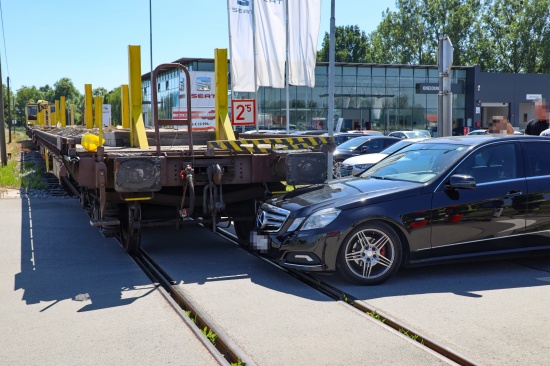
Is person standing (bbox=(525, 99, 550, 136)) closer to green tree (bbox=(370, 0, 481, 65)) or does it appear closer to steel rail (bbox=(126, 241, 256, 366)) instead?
steel rail (bbox=(126, 241, 256, 366))

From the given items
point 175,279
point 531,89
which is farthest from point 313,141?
point 531,89

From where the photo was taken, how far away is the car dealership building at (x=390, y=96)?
48.3 metres

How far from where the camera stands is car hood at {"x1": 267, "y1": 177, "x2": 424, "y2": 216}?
641cm

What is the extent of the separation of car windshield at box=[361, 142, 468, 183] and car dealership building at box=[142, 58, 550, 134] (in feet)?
122

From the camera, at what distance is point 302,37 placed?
65.8 ft

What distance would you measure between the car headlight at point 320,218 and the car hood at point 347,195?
61 mm

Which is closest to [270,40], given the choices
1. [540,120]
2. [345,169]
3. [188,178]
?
[345,169]

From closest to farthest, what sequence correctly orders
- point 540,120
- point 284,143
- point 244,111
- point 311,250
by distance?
point 311,250, point 284,143, point 540,120, point 244,111

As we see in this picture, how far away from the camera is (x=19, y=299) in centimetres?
607

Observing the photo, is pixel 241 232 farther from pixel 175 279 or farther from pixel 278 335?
pixel 278 335

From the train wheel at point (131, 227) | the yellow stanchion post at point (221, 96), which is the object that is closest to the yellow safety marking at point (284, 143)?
the yellow stanchion post at point (221, 96)

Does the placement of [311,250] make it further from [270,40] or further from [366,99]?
[366,99]

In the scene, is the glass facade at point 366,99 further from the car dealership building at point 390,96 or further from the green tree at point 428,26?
the green tree at point 428,26

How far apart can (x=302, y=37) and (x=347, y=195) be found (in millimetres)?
14307
